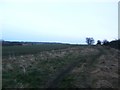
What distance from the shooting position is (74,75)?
18.6m

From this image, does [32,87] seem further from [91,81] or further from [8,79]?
[91,81]

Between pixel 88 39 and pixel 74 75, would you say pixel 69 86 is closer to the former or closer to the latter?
pixel 74 75

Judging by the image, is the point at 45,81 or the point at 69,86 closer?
the point at 69,86

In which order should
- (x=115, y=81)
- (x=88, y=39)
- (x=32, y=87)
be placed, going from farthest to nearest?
(x=88, y=39), (x=115, y=81), (x=32, y=87)

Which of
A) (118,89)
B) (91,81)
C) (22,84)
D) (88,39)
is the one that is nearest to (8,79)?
(22,84)

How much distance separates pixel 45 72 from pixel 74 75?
2056 millimetres

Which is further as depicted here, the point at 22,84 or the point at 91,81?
the point at 91,81

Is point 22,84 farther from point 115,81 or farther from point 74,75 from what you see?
point 115,81

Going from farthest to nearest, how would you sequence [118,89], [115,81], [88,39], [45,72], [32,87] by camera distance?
[88,39] → [45,72] → [115,81] → [118,89] → [32,87]

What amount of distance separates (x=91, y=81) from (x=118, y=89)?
177 cm

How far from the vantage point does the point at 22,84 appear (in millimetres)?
15250

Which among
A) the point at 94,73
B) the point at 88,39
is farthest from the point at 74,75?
the point at 88,39

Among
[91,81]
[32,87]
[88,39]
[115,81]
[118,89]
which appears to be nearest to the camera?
[32,87]

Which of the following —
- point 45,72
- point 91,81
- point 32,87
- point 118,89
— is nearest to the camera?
point 32,87
